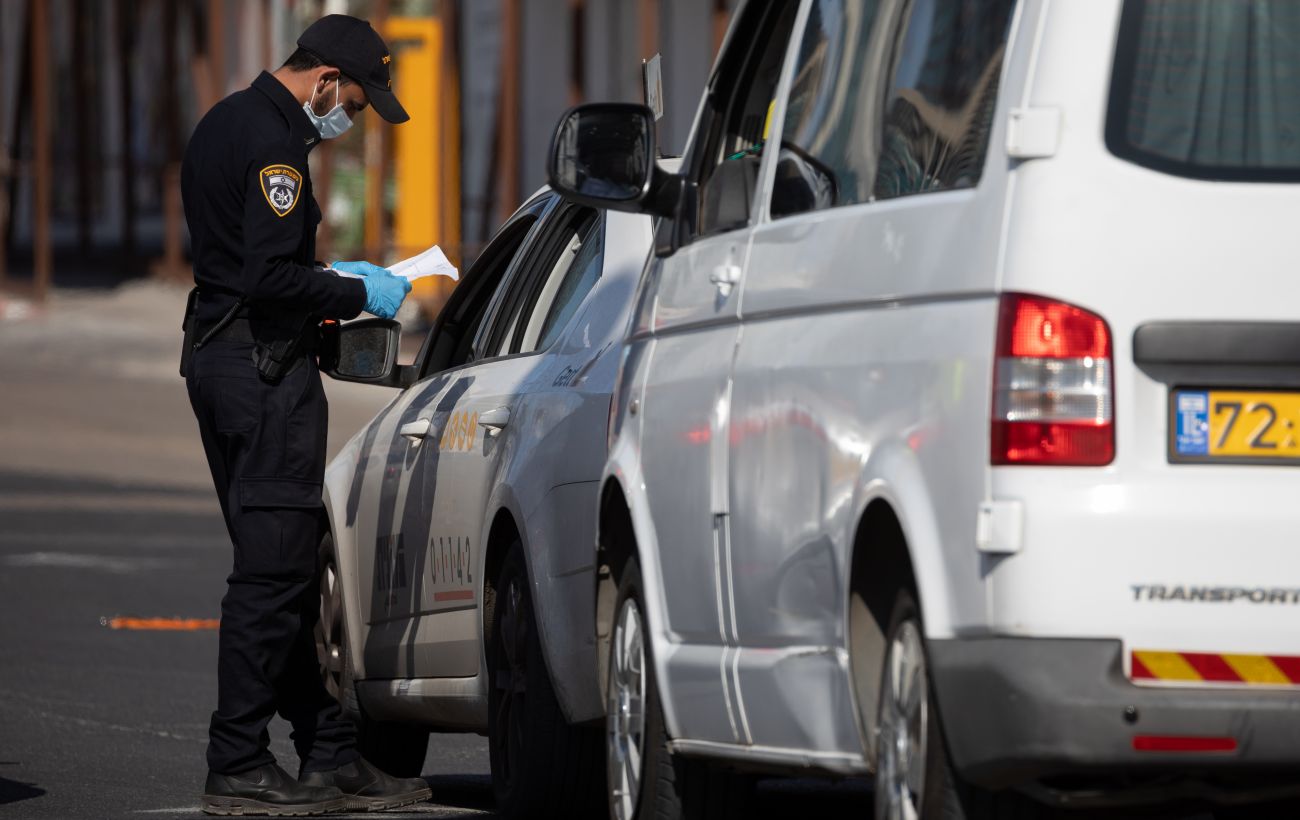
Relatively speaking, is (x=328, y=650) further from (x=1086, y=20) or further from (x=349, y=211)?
(x=349, y=211)

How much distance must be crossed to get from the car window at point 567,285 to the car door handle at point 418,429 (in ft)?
1.59

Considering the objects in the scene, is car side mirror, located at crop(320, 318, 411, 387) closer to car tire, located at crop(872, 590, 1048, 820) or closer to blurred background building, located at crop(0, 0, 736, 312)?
car tire, located at crop(872, 590, 1048, 820)

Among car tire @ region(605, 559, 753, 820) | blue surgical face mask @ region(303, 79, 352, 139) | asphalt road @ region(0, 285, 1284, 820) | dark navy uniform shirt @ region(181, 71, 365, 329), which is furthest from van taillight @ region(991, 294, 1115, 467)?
blue surgical face mask @ region(303, 79, 352, 139)

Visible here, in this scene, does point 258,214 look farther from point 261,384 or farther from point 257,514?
point 257,514

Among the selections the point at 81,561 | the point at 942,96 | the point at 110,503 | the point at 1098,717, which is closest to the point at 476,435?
the point at 942,96

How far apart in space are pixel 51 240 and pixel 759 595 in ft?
99.0

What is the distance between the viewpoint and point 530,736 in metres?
7.02

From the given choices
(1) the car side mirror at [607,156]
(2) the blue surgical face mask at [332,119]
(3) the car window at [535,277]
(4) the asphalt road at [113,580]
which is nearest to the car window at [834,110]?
(1) the car side mirror at [607,156]

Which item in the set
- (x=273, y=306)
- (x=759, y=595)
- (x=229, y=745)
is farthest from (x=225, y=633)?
(x=759, y=595)

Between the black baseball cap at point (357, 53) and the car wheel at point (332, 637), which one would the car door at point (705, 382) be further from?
the car wheel at point (332, 637)

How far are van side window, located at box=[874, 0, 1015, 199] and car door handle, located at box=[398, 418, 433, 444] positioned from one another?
321 cm

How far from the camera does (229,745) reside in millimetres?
7531

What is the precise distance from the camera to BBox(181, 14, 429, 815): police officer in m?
7.44

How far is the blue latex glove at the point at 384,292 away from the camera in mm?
7746
